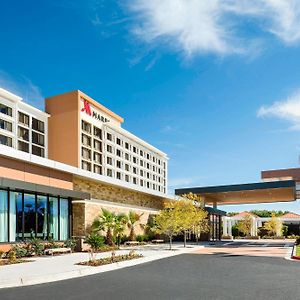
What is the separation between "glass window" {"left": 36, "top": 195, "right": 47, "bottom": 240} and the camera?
27328mm

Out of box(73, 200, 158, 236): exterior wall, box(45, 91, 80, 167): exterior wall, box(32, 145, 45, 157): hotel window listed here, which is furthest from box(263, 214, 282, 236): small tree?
box(73, 200, 158, 236): exterior wall

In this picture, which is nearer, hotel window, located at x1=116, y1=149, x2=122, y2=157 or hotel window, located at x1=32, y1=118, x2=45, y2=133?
hotel window, located at x1=32, y1=118, x2=45, y2=133

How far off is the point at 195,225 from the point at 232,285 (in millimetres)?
25960

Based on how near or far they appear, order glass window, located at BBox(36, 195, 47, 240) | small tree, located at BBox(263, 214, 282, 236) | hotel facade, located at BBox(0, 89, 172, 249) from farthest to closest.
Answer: small tree, located at BBox(263, 214, 282, 236), glass window, located at BBox(36, 195, 47, 240), hotel facade, located at BBox(0, 89, 172, 249)

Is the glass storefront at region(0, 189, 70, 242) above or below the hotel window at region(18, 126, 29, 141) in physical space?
below

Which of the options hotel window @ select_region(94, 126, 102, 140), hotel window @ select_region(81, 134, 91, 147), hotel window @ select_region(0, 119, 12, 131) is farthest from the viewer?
hotel window @ select_region(94, 126, 102, 140)

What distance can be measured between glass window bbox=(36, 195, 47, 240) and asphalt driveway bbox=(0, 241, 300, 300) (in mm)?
10366

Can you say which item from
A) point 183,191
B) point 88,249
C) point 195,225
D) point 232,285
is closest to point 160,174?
point 183,191

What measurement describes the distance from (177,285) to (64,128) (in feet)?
211

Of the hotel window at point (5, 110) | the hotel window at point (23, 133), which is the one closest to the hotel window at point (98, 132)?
the hotel window at point (23, 133)

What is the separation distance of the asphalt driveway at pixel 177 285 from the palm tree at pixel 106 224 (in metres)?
14.2

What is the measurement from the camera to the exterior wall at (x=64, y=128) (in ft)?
244

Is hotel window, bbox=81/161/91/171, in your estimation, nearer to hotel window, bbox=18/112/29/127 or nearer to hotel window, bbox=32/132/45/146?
hotel window, bbox=32/132/45/146

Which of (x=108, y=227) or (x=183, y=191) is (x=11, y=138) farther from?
(x=108, y=227)
